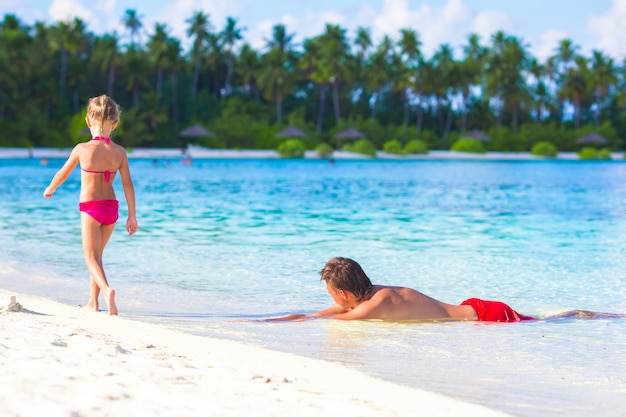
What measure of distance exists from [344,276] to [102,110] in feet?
7.21

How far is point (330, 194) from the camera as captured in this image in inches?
1084

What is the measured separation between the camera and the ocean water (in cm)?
527

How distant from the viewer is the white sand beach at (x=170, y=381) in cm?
360

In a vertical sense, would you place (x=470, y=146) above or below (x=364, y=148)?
above

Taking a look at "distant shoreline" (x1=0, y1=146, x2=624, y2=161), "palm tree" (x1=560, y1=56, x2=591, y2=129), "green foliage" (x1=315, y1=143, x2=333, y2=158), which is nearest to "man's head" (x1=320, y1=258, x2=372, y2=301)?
"distant shoreline" (x1=0, y1=146, x2=624, y2=161)

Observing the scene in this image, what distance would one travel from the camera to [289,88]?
77875mm

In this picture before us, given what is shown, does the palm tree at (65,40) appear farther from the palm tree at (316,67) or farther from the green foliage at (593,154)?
the green foliage at (593,154)

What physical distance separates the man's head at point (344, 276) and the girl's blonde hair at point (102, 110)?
6.46 feet

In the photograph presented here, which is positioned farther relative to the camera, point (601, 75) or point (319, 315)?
point (601, 75)

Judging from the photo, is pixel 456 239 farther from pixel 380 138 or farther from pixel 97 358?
pixel 380 138

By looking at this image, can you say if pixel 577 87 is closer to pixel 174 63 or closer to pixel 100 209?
pixel 174 63

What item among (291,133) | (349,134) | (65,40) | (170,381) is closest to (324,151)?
(291,133)

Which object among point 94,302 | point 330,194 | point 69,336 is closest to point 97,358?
point 69,336

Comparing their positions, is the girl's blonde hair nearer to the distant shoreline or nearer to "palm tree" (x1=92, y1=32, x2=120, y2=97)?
the distant shoreline
